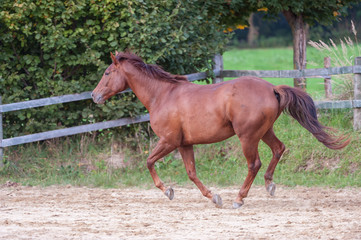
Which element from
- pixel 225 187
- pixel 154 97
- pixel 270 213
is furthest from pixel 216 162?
pixel 270 213

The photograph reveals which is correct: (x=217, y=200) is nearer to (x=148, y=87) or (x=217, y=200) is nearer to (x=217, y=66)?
(x=148, y=87)

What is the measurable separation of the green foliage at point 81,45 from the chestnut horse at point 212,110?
172cm

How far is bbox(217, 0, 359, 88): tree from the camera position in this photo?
32.2ft

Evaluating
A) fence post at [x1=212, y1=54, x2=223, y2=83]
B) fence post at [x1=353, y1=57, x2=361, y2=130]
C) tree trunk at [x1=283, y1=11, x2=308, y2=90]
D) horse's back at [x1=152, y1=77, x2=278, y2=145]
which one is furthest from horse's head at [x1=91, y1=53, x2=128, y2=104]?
tree trunk at [x1=283, y1=11, x2=308, y2=90]

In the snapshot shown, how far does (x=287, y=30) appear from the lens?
4478cm

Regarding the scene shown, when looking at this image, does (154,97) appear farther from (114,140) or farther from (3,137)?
(3,137)

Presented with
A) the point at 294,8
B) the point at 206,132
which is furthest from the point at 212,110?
the point at 294,8

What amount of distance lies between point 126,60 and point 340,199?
3.35 metres

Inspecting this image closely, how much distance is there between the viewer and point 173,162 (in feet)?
30.6

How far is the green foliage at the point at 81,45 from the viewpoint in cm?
887

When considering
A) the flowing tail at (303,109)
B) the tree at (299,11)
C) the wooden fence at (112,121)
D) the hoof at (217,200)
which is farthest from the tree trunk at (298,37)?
the hoof at (217,200)

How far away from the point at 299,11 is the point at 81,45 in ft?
13.3

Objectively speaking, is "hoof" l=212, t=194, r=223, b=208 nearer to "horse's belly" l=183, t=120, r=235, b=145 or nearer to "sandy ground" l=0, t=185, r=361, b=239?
"sandy ground" l=0, t=185, r=361, b=239

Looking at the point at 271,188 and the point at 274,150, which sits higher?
the point at 274,150
